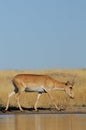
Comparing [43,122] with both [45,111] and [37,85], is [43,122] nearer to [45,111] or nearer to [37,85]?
[45,111]

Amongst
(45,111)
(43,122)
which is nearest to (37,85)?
(45,111)

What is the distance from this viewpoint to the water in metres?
17.5

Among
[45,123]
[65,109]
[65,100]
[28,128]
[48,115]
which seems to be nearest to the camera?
[28,128]

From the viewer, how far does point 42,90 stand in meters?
25.2

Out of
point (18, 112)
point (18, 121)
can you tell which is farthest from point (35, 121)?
point (18, 112)

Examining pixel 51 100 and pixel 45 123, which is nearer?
pixel 45 123

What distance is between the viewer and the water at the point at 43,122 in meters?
17.5

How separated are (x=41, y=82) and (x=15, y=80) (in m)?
1.18

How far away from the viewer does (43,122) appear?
1895cm

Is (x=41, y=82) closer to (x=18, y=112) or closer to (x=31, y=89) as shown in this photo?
(x=31, y=89)

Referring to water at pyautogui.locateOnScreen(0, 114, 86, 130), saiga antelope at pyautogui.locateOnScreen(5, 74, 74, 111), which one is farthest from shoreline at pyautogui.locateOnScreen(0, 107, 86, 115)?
water at pyautogui.locateOnScreen(0, 114, 86, 130)

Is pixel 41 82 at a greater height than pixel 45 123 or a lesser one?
greater

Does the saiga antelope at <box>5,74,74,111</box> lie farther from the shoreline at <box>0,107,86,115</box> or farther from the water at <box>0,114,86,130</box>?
the water at <box>0,114,86,130</box>

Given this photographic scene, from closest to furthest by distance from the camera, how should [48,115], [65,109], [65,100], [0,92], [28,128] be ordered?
1. [28,128]
2. [48,115]
3. [65,109]
4. [65,100]
5. [0,92]
